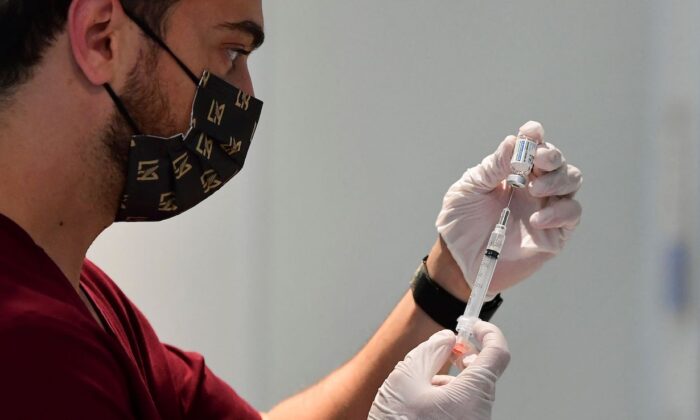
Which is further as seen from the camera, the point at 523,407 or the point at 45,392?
the point at 523,407

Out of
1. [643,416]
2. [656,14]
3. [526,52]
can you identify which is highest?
[656,14]

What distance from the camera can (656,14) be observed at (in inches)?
66.2

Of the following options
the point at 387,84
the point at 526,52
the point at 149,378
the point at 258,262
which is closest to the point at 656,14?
the point at 526,52

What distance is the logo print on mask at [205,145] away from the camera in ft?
3.67

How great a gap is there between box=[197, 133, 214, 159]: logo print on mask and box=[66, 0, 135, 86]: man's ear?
0.46 ft

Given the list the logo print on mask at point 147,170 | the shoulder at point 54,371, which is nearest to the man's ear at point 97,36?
the logo print on mask at point 147,170

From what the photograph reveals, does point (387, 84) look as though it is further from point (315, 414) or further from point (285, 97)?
point (315, 414)

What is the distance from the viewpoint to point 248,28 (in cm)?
113

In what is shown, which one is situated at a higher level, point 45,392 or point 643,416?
point 643,416

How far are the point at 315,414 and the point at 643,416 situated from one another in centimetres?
76

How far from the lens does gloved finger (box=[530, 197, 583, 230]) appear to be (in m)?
1.21

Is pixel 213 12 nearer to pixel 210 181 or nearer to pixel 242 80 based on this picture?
pixel 242 80

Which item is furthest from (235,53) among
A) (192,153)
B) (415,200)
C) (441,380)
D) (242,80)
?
(415,200)

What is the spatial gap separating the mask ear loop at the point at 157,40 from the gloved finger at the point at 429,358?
0.43 meters
